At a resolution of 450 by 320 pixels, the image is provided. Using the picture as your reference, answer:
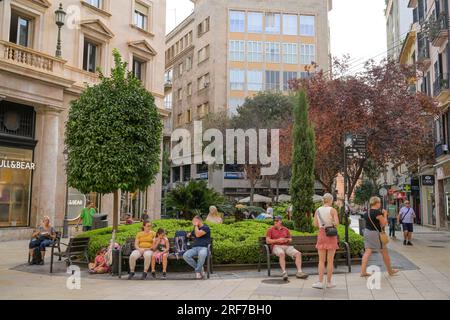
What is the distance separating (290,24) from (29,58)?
123 ft

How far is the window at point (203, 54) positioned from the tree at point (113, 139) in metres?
41.6

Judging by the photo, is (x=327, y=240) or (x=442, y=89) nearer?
(x=327, y=240)

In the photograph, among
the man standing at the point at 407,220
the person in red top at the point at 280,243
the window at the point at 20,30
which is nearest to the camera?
the person in red top at the point at 280,243

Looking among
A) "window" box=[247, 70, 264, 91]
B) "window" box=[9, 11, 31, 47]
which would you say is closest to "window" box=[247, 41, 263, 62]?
"window" box=[247, 70, 264, 91]

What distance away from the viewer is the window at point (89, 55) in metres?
23.5

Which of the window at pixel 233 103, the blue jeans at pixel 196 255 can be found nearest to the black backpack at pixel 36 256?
the blue jeans at pixel 196 255

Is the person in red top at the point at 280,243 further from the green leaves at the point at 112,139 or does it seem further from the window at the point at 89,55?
the window at the point at 89,55

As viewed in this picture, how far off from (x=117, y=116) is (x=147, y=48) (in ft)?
52.6

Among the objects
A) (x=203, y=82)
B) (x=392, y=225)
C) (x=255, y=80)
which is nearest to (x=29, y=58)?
(x=392, y=225)

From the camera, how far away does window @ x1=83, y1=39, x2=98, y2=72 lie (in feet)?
77.2

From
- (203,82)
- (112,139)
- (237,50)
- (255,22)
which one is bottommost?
(112,139)

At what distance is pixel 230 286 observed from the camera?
873 cm

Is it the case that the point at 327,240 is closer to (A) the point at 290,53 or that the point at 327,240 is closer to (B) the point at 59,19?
(B) the point at 59,19
